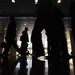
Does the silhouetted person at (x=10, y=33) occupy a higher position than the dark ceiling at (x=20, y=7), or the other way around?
the dark ceiling at (x=20, y=7)

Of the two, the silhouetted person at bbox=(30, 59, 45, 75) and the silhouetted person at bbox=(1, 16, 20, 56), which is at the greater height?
the silhouetted person at bbox=(1, 16, 20, 56)

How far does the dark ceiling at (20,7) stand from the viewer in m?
13.5

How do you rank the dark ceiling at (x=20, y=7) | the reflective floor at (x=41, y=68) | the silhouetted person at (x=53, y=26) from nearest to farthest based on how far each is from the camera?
the reflective floor at (x=41, y=68) < the silhouetted person at (x=53, y=26) < the dark ceiling at (x=20, y=7)

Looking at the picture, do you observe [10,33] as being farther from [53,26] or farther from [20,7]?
[20,7]

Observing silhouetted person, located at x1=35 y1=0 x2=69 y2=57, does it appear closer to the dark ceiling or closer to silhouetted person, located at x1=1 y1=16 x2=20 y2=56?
silhouetted person, located at x1=1 y1=16 x2=20 y2=56

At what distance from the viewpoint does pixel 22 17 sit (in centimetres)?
1460

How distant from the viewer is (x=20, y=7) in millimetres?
14438

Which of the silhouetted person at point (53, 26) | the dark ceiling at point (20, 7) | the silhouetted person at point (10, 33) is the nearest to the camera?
the silhouetted person at point (53, 26)

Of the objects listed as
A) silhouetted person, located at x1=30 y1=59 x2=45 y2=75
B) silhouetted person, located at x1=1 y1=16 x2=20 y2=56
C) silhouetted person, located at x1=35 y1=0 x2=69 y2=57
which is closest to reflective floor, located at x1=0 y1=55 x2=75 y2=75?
silhouetted person, located at x1=30 y1=59 x2=45 y2=75

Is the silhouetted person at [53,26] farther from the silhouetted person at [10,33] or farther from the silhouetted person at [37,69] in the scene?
the silhouetted person at [10,33]

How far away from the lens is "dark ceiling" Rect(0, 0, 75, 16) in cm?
1348

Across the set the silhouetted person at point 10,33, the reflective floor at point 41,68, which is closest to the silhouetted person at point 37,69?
the reflective floor at point 41,68

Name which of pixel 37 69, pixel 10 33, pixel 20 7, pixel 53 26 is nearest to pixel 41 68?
pixel 37 69

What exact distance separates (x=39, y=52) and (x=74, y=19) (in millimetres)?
929
